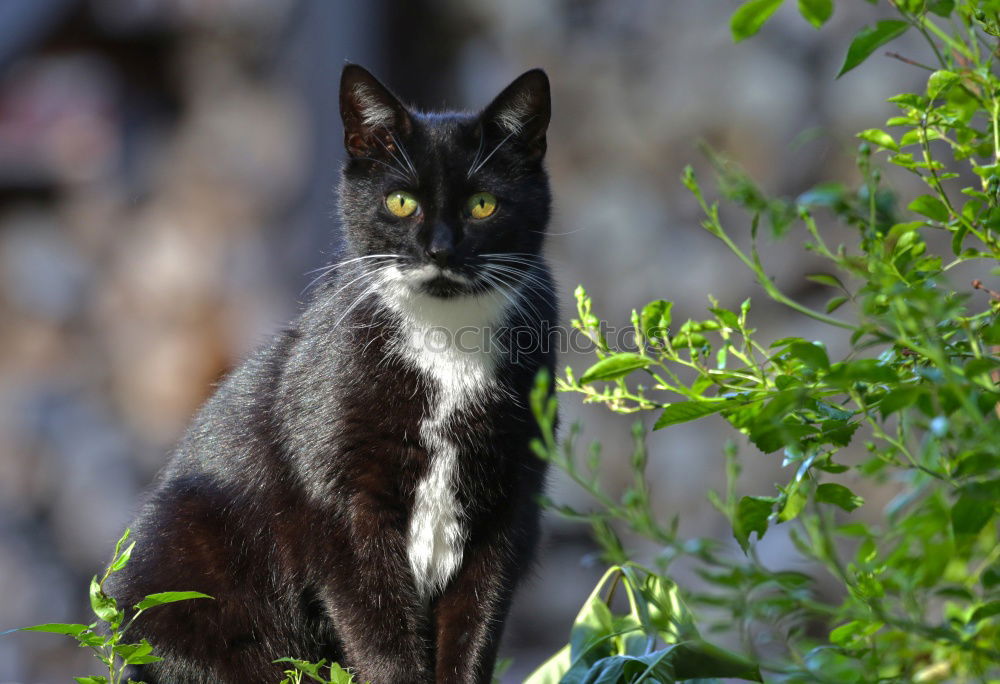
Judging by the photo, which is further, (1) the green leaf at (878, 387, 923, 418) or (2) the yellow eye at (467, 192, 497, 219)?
(2) the yellow eye at (467, 192, 497, 219)

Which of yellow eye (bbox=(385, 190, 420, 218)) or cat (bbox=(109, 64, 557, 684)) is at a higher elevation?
yellow eye (bbox=(385, 190, 420, 218))

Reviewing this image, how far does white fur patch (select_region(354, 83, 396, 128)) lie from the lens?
226 centimetres

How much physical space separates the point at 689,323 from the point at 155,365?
4.55 m

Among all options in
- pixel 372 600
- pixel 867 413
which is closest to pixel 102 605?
pixel 372 600

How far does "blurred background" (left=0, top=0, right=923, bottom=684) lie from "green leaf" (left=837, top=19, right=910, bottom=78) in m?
3.07

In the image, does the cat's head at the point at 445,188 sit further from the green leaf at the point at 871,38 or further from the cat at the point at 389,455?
the green leaf at the point at 871,38

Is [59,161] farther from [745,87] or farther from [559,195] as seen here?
[745,87]

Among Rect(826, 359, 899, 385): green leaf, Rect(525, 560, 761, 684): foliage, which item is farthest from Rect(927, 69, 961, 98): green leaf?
Rect(525, 560, 761, 684): foliage

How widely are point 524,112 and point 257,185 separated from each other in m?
3.28

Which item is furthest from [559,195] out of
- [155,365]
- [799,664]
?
[799,664]

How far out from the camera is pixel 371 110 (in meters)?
2.28

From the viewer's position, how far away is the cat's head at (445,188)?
2.16 meters

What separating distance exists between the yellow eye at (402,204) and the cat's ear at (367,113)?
14cm

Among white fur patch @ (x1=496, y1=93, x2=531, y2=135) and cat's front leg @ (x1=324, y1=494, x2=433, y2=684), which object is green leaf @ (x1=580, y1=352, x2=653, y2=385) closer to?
cat's front leg @ (x1=324, y1=494, x2=433, y2=684)
